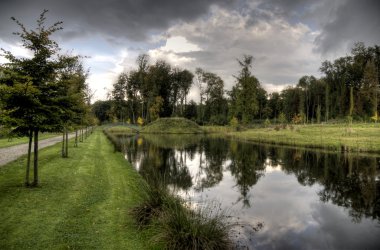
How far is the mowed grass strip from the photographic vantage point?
822cm

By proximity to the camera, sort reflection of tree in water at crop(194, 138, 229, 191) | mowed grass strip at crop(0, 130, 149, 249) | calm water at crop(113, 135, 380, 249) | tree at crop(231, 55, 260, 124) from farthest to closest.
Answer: tree at crop(231, 55, 260, 124) → reflection of tree in water at crop(194, 138, 229, 191) → calm water at crop(113, 135, 380, 249) → mowed grass strip at crop(0, 130, 149, 249)

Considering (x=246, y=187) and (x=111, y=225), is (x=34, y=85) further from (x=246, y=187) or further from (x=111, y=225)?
(x=246, y=187)

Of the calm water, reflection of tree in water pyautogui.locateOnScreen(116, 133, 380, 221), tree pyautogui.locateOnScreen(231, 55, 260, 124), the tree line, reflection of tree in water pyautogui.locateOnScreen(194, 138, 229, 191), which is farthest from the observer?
the tree line

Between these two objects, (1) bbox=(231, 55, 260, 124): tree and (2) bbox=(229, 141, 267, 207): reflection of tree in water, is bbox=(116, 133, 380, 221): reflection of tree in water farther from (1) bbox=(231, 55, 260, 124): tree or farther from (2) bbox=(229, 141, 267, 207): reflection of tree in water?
(1) bbox=(231, 55, 260, 124): tree

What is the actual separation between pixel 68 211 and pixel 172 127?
69622 mm

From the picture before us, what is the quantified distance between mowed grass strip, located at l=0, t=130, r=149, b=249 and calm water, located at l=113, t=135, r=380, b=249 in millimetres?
3239

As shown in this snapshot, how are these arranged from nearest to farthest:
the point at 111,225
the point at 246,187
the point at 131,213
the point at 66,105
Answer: the point at 111,225 → the point at 131,213 → the point at 66,105 → the point at 246,187

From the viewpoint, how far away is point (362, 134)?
44281 millimetres

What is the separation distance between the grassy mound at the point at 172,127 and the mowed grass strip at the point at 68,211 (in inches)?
2401

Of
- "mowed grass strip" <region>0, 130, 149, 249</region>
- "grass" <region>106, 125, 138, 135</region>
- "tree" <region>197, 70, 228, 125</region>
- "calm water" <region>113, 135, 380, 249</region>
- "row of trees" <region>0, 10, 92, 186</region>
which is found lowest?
"calm water" <region>113, 135, 380, 249</region>

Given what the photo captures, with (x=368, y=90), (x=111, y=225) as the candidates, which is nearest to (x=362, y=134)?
(x=368, y=90)

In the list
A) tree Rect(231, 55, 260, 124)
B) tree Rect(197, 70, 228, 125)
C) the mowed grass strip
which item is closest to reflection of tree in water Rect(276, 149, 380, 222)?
the mowed grass strip

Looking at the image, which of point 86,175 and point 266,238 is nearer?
point 266,238

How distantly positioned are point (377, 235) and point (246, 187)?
331 inches
